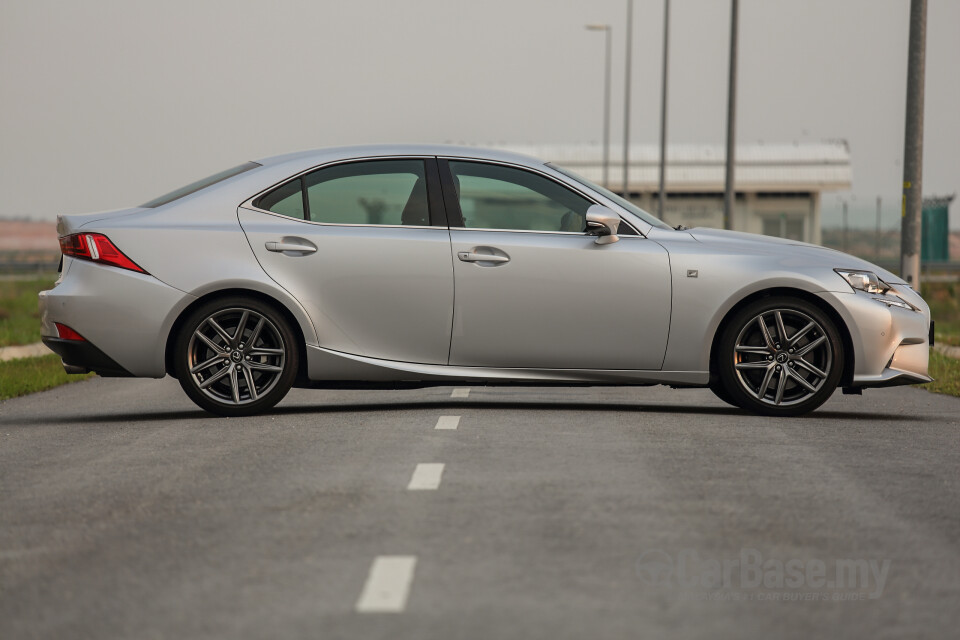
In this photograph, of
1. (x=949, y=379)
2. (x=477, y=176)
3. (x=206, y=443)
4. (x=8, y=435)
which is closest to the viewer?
(x=206, y=443)

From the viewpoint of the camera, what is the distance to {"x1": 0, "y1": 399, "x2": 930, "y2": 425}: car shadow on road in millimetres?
9633

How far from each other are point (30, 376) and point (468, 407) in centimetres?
581

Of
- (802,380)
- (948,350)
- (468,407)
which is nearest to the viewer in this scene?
(802,380)

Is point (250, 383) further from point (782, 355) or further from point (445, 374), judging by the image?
point (782, 355)

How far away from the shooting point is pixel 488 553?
497cm

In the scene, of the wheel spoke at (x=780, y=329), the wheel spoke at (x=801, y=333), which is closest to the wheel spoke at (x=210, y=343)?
the wheel spoke at (x=780, y=329)

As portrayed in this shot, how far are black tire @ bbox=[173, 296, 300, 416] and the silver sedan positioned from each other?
0.01 metres

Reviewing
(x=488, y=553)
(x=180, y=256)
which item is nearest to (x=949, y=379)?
(x=180, y=256)

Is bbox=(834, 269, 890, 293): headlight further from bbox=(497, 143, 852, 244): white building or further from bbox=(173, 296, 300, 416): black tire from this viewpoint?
bbox=(497, 143, 852, 244): white building

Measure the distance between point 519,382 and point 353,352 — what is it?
1.05 m

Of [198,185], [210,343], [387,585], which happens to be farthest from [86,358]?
[387,585]

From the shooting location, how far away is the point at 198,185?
31.2 feet

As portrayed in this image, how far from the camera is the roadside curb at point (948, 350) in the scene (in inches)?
682

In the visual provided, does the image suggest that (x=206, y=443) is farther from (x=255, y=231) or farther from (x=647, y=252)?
(x=647, y=252)
